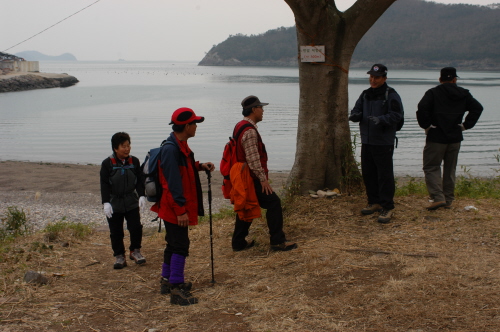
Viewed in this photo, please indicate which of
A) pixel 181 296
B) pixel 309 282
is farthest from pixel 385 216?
pixel 181 296

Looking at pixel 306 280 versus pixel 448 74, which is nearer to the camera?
pixel 306 280

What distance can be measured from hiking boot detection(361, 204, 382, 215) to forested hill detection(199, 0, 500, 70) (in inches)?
5161

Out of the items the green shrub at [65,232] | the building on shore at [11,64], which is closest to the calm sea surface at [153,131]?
the green shrub at [65,232]

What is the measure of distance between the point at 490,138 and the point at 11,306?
28033mm

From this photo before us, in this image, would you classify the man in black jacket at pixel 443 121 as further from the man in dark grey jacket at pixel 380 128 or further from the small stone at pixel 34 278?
the small stone at pixel 34 278

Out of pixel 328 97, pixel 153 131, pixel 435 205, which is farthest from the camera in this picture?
pixel 153 131

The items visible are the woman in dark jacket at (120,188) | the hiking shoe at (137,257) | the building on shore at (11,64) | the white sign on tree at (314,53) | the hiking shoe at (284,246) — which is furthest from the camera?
the building on shore at (11,64)

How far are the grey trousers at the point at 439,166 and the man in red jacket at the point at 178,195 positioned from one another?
345 cm

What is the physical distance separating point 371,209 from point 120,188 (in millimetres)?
3345

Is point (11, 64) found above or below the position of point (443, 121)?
above

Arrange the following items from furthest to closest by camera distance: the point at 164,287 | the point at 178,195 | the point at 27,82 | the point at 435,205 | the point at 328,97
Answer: the point at 27,82 → the point at 328,97 → the point at 435,205 → the point at 164,287 → the point at 178,195

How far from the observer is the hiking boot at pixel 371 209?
7.09 metres

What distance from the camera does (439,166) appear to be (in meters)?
7.18

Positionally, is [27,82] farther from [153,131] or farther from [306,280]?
[306,280]
